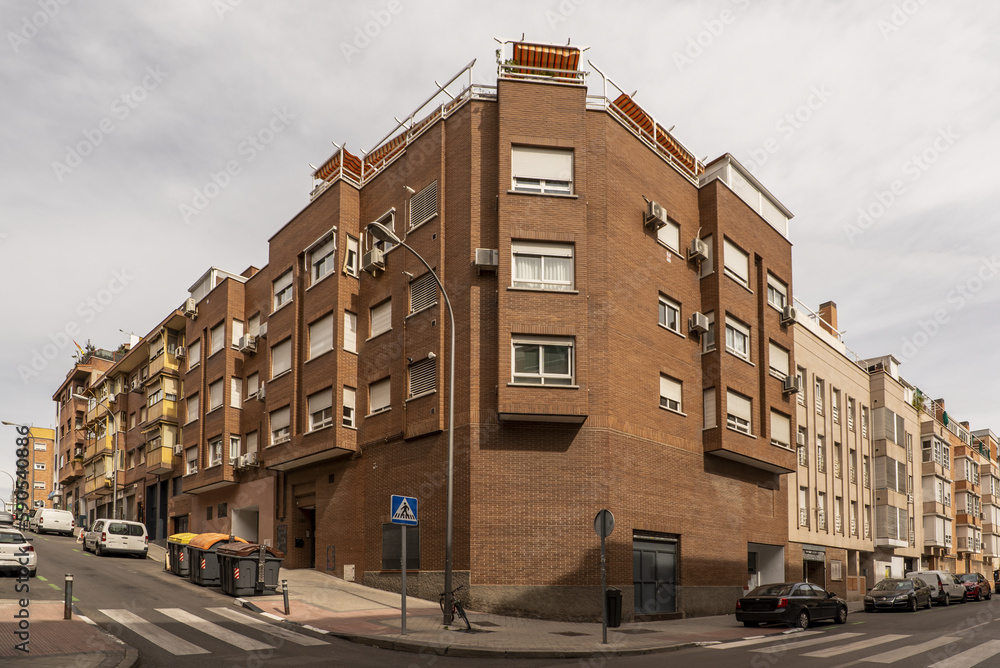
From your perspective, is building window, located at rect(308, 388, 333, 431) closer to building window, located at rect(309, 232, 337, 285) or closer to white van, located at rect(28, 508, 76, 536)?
building window, located at rect(309, 232, 337, 285)

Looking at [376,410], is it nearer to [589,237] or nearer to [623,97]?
[589,237]

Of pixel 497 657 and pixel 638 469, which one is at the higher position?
pixel 638 469

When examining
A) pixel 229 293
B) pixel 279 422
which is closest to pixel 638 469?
pixel 279 422

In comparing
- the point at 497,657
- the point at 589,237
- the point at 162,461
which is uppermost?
the point at 589,237

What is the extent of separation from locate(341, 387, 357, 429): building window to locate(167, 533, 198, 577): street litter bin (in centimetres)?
604

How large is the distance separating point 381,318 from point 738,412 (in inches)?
493

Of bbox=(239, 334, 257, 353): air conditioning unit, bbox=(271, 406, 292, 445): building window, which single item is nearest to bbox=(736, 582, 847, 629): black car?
bbox=(271, 406, 292, 445): building window

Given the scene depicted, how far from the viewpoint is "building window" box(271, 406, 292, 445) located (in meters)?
30.4

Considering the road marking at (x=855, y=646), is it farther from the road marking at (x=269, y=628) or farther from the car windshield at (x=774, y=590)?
the road marking at (x=269, y=628)

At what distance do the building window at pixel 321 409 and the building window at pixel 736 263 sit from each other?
14.3 meters

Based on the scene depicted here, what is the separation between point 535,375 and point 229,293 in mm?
19411

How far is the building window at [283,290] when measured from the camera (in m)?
Result: 32.1

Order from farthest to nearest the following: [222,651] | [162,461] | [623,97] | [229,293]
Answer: [162,461], [229,293], [623,97], [222,651]

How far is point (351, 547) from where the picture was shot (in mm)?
25688
